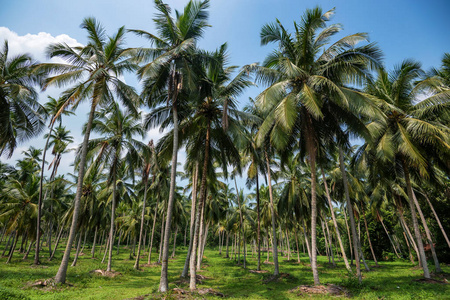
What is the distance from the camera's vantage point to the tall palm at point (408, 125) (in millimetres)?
12305

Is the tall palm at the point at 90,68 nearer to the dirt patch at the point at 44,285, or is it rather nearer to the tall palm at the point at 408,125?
the dirt patch at the point at 44,285

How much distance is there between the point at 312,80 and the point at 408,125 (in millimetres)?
6136

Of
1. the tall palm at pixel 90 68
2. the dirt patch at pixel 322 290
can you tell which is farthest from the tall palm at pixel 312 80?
the tall palm at pixel 90 68

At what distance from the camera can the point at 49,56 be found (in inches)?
511

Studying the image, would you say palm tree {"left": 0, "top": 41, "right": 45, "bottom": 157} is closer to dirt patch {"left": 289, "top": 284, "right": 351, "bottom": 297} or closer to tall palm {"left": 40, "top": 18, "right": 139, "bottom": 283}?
tall palm {"left": 40, "top": 18, "right": 139, "bottom": 283}

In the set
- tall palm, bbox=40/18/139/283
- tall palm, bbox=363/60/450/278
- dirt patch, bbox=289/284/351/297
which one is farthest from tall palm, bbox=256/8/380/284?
Answer: tall palm, bbox=40/18/139/283

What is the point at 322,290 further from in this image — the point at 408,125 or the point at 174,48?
the point at 174,48

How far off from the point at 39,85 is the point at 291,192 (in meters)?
20.7

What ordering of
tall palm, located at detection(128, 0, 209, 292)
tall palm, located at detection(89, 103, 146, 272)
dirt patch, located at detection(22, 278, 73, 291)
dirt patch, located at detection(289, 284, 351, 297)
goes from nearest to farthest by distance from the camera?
dirt patch, located at detection(289, 284, 351, 297), dirt patch, located at detection(22, 278, 73, 291), tall palm, located at detection(128, 0, 209, 292), tall palm, located at detection(89, 103, 146, 272)

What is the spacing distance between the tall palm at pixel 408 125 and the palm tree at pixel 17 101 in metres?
18.4

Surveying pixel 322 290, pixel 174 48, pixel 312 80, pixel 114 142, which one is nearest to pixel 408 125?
pixel 312 80

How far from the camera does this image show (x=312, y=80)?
454 inches

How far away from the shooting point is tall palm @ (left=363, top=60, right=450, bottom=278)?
12.3 meters

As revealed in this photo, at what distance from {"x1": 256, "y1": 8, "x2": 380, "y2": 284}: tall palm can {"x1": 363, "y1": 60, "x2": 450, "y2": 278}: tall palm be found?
2.32 metres
